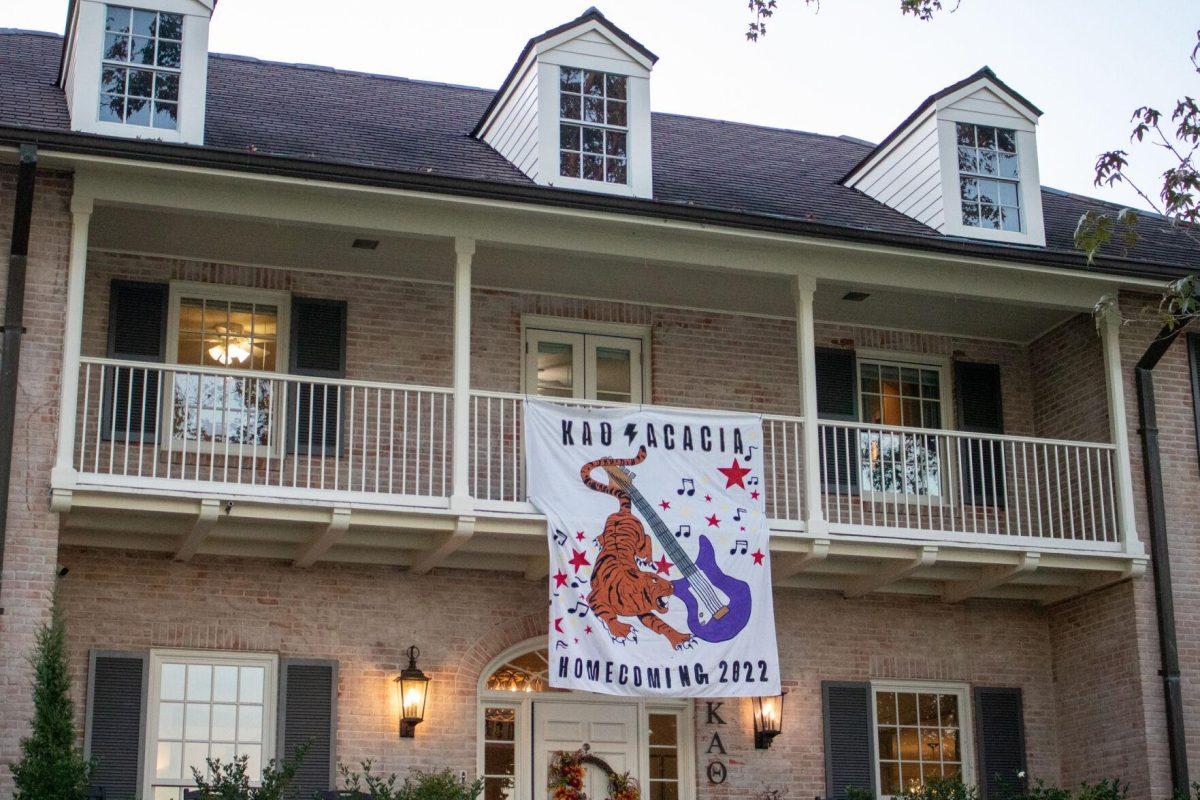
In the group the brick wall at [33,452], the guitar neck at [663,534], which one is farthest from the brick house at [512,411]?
the guitar neck at [663,534]

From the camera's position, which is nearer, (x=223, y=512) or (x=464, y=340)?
(x=223, y=512)

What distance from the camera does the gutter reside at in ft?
40.6

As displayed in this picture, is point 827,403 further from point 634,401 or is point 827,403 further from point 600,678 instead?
point 600,678

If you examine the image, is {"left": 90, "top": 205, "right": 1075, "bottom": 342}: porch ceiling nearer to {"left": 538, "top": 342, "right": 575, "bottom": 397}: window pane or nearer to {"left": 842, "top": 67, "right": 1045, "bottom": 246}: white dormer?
{"left": 538, "top": 342, "right": 575, "bottom": 397}: window pane

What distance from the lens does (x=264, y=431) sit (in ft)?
45.6

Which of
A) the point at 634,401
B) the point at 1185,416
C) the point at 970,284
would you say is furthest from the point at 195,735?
the point at 1185,416

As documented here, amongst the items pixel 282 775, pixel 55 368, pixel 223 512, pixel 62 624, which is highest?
pixel 55 368

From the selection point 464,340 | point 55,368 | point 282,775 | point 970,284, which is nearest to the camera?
point 282,775

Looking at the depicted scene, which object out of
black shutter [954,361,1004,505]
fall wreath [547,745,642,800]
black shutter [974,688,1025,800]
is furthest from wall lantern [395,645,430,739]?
black shutter [954,361,1004,505]

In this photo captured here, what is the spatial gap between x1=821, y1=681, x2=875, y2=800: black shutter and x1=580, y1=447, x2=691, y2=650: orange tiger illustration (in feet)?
7.01

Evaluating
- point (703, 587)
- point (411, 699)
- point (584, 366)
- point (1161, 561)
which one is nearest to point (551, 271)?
point (584, 366)

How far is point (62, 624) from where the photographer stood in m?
12.0

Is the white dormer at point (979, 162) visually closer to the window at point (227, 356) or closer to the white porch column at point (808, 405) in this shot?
the white porch column at point (808, 405)

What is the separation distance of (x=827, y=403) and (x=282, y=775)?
Answer: 6394 mm
